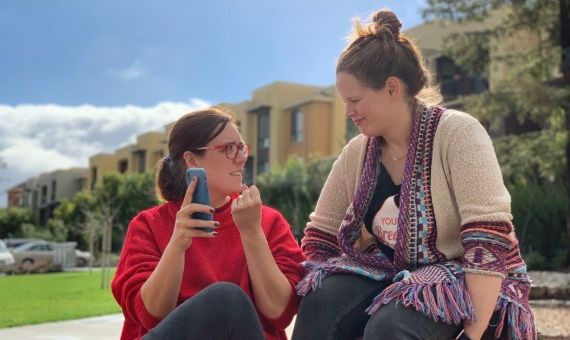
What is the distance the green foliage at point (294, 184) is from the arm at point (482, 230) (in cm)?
2626

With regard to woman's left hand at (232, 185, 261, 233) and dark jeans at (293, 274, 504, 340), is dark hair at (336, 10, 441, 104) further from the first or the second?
dark jeans at (293, 274, 504, 340)

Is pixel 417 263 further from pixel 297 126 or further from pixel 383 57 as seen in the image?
pixel 297 126

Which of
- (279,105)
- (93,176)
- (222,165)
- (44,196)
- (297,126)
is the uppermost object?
(279,105)

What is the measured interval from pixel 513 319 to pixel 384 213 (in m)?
0.50

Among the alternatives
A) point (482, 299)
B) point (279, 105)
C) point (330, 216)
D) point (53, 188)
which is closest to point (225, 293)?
point (330, 216)

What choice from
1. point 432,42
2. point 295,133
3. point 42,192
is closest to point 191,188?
point 432,42

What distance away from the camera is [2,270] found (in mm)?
23344

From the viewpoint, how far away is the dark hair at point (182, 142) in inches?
95.1

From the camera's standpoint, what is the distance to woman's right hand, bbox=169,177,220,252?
2127mm

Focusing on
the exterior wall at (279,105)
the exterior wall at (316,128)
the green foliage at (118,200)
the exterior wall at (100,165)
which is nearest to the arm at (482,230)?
the exterior wall at (316,128)

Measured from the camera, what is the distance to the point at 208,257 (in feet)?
7.90

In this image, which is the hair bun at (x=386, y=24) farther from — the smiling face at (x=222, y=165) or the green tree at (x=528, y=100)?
the green tree at (x=528, y=100)

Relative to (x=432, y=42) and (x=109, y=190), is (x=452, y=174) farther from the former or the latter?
(x=109, y=190)

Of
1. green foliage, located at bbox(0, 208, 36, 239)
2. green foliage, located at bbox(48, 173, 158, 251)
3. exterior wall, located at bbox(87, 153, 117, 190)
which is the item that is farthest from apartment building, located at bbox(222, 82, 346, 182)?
exterior wall, located at bbox(87, 153, 117, 190)
